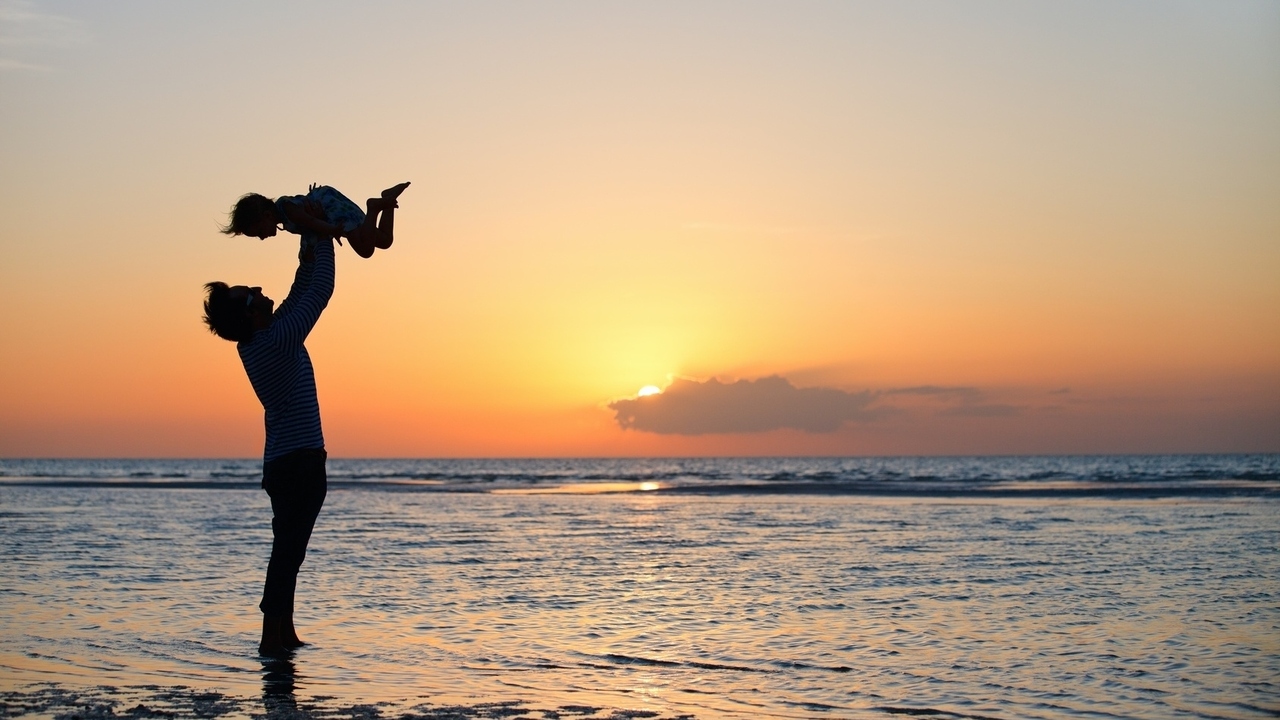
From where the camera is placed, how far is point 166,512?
74.6 feet

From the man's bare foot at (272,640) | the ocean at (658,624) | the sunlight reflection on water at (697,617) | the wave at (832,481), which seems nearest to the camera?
the ocean at (658,624)

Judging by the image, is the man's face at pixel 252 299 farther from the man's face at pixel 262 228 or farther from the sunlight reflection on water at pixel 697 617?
the sunlight reflection on water at pixel 697 617

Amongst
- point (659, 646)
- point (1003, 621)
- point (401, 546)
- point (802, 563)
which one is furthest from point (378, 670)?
point (401, 546)

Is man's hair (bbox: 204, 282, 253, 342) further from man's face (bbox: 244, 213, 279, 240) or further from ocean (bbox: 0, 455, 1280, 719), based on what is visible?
ocean (bbox: 0, 455, 1280, 719)

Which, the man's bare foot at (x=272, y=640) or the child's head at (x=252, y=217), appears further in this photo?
the man's bare foot at (x=272, y=640)

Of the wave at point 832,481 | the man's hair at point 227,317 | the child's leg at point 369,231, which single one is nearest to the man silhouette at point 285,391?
the man's hair at point 227,317

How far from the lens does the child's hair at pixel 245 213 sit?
19.7 feet

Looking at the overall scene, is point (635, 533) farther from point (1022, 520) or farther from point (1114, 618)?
point (1114, 618)

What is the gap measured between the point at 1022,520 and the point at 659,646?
14267 millimetres

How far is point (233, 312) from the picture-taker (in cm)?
632

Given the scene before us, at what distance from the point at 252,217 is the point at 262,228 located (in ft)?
0.26

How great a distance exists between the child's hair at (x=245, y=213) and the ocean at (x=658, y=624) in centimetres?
241

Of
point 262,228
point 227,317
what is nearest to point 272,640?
point 227,317

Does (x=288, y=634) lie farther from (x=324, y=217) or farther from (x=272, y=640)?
(x=324, y=217)
